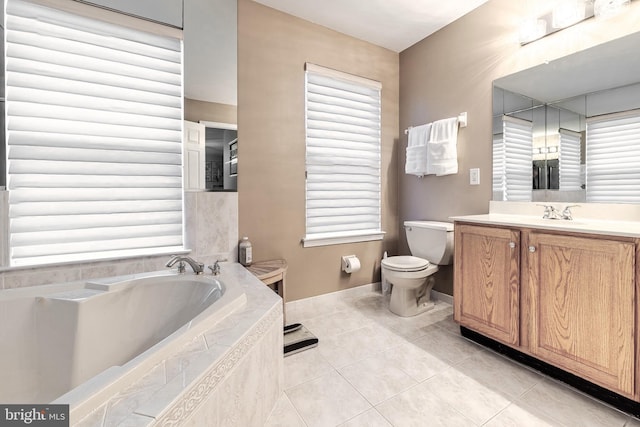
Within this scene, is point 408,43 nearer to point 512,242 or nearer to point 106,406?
point 512,242

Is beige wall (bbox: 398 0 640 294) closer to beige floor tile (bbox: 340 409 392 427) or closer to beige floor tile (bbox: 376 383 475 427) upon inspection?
beige floor tile (bbox: 376 383 475 427)

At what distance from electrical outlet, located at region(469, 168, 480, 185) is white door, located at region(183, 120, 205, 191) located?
2141mm

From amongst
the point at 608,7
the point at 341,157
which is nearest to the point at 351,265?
the point at 341,157

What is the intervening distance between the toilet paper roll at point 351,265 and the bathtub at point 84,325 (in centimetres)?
145

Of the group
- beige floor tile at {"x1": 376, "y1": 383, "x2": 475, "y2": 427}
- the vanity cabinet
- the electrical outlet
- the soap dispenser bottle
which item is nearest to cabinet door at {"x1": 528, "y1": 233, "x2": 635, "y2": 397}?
the vanity cabinet

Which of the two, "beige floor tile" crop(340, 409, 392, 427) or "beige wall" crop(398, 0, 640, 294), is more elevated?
"beige wall" crop(398, 0, 640, 294)

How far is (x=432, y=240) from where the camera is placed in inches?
96.3

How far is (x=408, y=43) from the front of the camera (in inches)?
111

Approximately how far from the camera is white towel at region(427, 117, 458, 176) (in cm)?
244

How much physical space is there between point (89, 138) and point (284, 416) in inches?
75.2

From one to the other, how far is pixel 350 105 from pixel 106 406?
2662mm

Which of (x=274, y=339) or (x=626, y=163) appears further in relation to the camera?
(x=626, y=163)

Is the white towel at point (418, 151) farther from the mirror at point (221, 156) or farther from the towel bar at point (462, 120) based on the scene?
the mirror at point (221, 156)

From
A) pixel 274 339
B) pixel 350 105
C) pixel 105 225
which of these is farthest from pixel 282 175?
pixel 274 339
